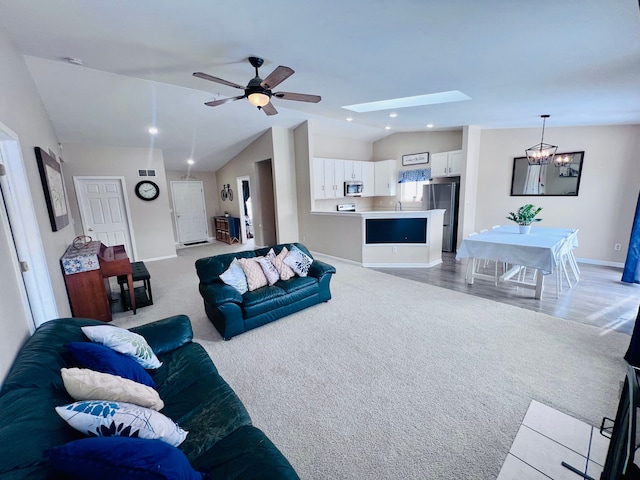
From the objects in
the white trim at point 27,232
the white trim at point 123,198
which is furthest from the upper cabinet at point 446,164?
the white trim at point 123,198

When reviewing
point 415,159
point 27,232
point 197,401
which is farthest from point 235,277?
point 415,159

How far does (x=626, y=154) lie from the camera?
455cm

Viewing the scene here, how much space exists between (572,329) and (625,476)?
2577 millimetres

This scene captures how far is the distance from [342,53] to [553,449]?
11.2ft

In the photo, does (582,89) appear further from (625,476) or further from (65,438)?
(65,438)

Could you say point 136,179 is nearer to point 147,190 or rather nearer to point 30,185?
point 147,190

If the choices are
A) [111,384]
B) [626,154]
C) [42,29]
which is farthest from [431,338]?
[626,154]

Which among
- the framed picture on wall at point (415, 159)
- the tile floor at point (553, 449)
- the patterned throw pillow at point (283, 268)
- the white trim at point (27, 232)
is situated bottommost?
the tile floor at point (553, 449)

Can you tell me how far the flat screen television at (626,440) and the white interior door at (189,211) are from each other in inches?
360

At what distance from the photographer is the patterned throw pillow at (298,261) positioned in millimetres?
3389

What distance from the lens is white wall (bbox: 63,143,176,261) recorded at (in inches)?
212

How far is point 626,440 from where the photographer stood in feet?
2.74

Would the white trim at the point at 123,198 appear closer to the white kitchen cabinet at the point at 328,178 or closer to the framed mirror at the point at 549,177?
the white kitchen cabinet at the point at 328,178

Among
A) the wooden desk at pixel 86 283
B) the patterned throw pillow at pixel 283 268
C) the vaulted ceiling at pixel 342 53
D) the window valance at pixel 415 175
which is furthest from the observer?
the window valance at pixel 415 175
